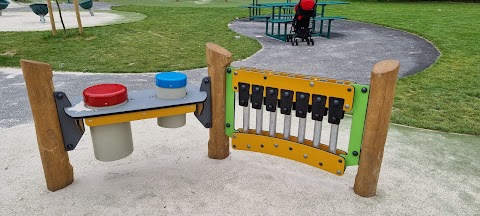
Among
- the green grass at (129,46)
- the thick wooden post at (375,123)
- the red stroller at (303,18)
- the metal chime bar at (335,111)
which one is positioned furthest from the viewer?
the red stroller at (303,18)

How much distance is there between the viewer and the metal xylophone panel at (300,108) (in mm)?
2848

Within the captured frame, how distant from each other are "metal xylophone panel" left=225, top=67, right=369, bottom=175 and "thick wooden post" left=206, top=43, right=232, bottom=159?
0.19 ft

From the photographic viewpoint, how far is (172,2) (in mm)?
20984

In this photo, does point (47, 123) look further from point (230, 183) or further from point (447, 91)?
point (447, 91)

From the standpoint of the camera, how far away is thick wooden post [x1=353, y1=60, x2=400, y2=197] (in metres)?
2.64

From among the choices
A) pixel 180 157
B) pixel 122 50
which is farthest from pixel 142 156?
pixel 122 50

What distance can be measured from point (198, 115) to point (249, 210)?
1047mm

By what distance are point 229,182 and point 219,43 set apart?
6689 millimetres

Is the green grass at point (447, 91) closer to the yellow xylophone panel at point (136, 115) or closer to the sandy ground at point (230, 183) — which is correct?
the sandy ground at point (230, 183)

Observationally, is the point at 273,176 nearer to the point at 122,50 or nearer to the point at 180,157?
the point at 180,157

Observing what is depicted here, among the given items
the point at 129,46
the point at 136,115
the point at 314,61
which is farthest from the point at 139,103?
the point at 129,46

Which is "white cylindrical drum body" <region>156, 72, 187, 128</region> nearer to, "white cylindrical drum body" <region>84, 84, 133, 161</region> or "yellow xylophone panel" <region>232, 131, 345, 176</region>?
"white cylindrical drum body" <region>84, 84, 133, 161</region>

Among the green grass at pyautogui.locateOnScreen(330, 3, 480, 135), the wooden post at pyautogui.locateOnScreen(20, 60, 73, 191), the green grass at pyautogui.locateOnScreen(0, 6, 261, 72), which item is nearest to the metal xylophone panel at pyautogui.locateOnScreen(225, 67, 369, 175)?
the wooden post at pyautogui.locateOnScreen(20, 60, 73, 191)

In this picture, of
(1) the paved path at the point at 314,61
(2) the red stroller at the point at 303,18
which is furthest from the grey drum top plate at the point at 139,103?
(2) the red stroller at the point at 303,18
